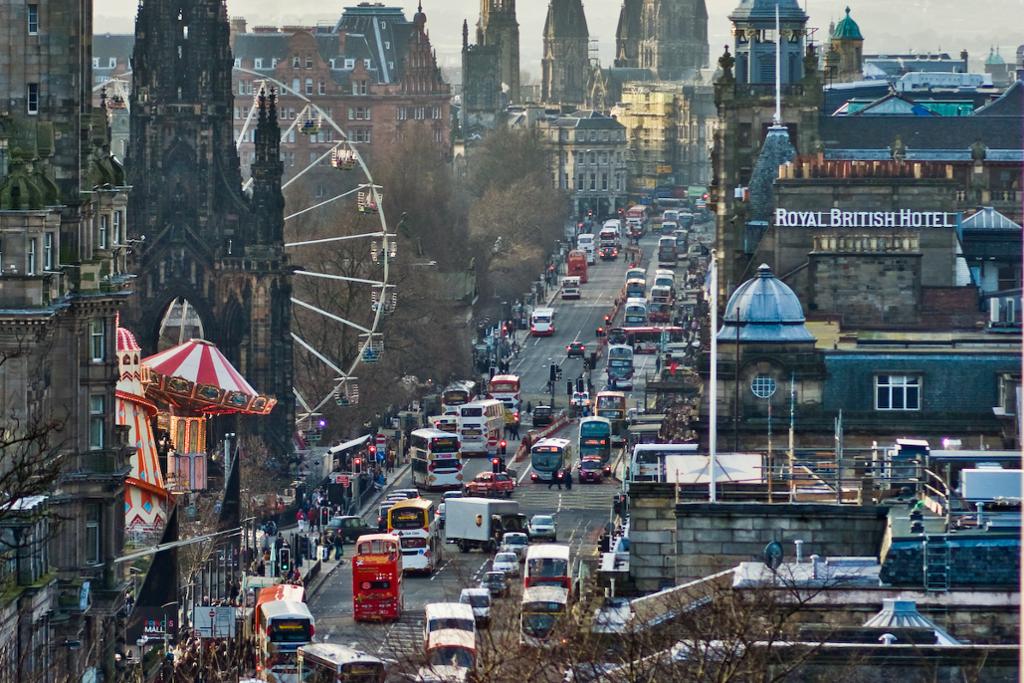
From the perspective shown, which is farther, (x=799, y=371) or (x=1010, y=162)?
(x=1010, y=162)

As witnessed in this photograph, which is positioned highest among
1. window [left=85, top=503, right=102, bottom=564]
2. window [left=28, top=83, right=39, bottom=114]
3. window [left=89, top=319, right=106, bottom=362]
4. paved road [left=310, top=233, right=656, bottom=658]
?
window [left=28, top=83, right=39, bottom=114]

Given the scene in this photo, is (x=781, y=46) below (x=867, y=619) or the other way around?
the other way around

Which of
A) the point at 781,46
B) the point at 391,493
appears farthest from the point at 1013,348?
the point at 781,46

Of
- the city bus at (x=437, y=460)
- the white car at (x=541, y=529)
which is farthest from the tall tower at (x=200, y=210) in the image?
the white car at (x=541, y=529)

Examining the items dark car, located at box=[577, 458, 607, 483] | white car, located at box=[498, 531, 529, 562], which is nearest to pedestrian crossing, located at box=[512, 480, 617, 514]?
dark car, located at box=[577, 458, 607, 483]

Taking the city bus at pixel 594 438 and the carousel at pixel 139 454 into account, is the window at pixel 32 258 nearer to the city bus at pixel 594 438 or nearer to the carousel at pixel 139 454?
the carousel at pixel 139 454

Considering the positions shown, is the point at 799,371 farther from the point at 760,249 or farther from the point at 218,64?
the point at 218,64

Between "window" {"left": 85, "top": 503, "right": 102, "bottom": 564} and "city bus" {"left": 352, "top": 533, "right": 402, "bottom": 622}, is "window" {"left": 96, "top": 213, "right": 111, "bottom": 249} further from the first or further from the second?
"city bus" {"left": 352, "top": 533, "right": 402, "bottom": 622}
